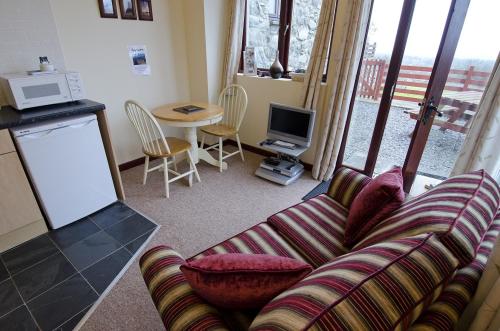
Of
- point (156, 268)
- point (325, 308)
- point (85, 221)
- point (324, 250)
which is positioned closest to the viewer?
point (325, 308)

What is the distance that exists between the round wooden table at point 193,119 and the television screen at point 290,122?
1.95 feet

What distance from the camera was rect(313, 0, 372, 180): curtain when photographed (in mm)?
2258

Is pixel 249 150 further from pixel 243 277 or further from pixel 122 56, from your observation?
pixel 243 277

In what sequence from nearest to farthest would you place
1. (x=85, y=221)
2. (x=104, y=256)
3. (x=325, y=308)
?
1. (x=325, y=308)
2. (x=104, y=256)
3. (x=85, y=221)

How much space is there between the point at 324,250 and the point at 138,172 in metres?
2.45

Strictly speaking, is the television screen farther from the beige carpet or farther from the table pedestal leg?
the table pedestal leg

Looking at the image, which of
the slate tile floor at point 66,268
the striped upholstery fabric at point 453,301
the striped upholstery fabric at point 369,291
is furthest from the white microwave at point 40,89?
the striped upholstery fabric at point 453,301

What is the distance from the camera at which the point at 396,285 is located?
650mm

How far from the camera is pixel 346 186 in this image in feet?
5.66

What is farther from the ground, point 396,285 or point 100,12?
point 100,12

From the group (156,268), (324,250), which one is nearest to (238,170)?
(324,250)

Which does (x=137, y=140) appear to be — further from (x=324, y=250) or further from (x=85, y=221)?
(x=324, y=250)

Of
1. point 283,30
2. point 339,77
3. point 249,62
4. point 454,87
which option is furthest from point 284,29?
point 454,87

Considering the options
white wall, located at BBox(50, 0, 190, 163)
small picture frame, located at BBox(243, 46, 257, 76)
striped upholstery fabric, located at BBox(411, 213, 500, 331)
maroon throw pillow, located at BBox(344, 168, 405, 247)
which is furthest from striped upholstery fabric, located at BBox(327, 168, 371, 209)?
white wall, located at BBox(50, 0, 190, 163)
